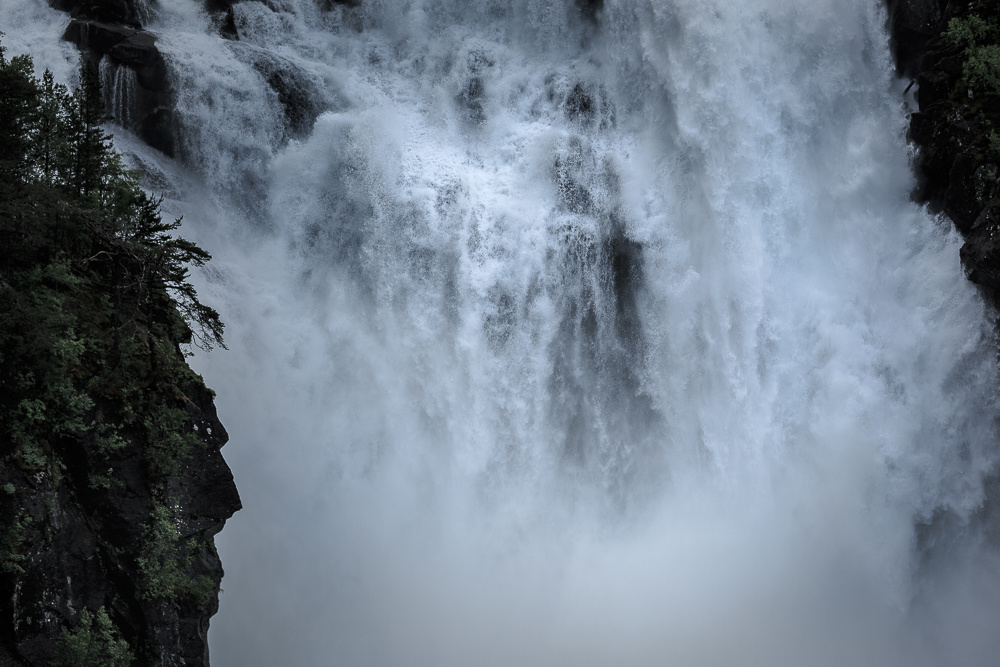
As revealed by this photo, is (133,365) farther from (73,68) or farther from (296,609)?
(73,68)

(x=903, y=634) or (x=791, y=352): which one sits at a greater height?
(x=791, y=352)

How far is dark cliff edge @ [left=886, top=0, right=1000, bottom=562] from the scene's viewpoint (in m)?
17.7

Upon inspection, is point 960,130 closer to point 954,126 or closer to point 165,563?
point 954,126

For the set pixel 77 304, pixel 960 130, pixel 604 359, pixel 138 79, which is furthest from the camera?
pixel 604 359

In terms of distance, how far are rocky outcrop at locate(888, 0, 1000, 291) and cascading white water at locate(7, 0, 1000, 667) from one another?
2.07ft

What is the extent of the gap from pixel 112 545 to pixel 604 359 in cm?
1322

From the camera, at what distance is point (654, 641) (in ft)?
63.3

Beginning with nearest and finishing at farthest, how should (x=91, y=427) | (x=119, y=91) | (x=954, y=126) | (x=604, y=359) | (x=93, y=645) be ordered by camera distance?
(x=93, y=645) < (x=91, y=427) < (x=954, y=126) < (x=119, y=91) < (x=604, y=359)

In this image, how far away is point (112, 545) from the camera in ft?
39.5

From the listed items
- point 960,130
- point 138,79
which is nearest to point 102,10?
point 138,79

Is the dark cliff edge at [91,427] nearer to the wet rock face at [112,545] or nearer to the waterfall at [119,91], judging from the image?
the wet rock face at [112,545]

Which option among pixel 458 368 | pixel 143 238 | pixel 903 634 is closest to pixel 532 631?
pixel 458 368

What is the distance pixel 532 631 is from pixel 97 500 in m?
11.4

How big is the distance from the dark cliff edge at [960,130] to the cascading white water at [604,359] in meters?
0.32
